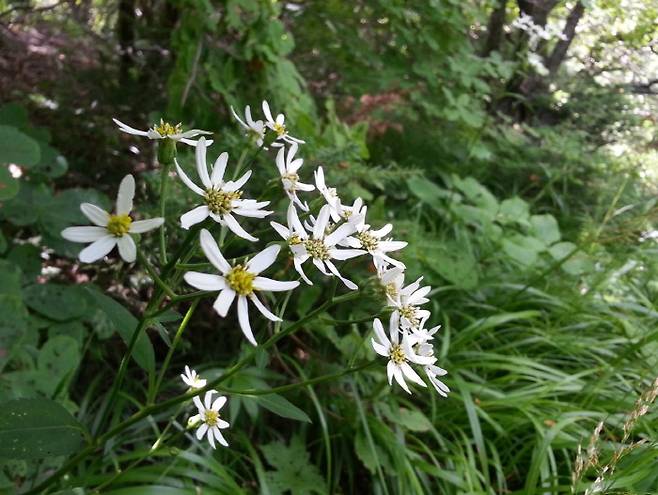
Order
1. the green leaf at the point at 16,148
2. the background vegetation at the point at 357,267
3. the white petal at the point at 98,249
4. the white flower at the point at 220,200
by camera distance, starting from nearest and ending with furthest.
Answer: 1. the white petal at the point at 98,249
2. the white flower at the point at 220,200
3. the green leaf at the point at 16,148
4. the background vegetation at the point at 357,267

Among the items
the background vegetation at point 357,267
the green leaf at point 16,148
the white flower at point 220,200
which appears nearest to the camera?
the white flower at point 220,200

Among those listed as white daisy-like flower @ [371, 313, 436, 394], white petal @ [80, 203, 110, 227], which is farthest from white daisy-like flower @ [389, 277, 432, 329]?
white petal @ [80, 203, 110, 227]

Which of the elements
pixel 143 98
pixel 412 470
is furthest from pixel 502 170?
pixel 412 470

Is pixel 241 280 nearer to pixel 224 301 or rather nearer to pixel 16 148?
pixel 224 301

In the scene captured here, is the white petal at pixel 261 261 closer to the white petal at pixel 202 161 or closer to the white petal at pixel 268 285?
the white petal at pixel 268 285

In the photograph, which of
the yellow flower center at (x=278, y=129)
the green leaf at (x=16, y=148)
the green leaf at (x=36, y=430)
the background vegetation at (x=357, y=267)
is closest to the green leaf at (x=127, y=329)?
the background vegetation at (x=357, y=267)

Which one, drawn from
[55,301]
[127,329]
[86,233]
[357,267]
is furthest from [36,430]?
[357,267]

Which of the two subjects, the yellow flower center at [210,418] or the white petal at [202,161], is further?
the yellow flower center at [210,418]
